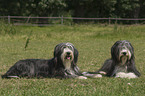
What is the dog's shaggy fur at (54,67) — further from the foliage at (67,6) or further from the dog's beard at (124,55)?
the foliage at (67,6)

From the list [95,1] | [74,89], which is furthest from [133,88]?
[95,1]

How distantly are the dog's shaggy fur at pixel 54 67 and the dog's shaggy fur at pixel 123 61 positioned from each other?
37.1 inches

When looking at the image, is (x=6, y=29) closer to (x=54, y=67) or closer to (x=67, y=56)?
(x=54, y=67)

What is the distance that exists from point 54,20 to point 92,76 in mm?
27046

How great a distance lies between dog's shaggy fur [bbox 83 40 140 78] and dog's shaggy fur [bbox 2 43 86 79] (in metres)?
0.94

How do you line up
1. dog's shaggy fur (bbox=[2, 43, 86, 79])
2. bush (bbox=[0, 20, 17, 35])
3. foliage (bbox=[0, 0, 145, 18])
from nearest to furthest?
dog's shaggy fur (bbox=[2, 43, 86, 79])
bush (bbox=[0, 20, 17, 35])
foliage (bbox=[0, 0, 145, 18])

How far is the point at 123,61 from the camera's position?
6430mm

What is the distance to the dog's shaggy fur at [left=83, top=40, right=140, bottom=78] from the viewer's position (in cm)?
626

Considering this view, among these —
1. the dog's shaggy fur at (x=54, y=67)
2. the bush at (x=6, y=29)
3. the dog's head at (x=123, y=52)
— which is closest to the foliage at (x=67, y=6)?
the bush at (x=6, y=29)

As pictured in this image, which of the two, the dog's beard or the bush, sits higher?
the dog's beard

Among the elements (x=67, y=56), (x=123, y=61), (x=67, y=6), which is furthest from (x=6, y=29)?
(x=67, y=6)

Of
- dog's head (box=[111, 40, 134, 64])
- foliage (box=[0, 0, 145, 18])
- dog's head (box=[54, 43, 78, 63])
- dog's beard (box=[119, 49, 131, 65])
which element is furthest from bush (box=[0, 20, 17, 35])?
dog's beard (box=[119, 49, 131, 65])

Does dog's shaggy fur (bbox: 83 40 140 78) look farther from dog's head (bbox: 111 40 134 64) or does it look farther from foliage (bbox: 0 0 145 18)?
foliage (bbox: 0 0 145 18)

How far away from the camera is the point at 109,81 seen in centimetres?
627
